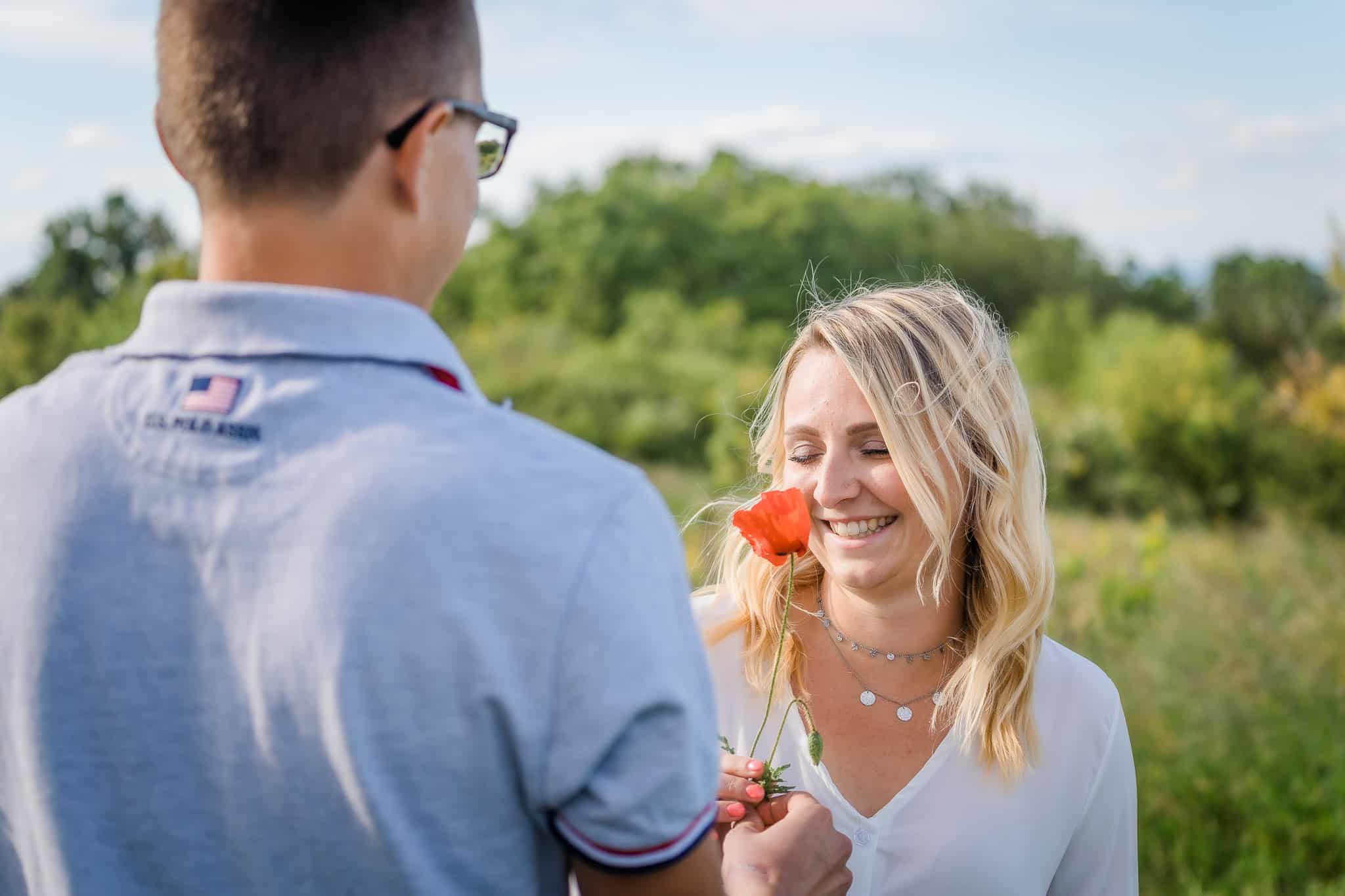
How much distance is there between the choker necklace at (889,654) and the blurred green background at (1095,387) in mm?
843

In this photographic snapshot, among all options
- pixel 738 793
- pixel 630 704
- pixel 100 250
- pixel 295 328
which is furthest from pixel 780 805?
pixel 100 250

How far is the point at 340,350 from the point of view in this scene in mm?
1116

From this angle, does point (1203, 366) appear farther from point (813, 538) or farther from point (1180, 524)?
point (813, 538)

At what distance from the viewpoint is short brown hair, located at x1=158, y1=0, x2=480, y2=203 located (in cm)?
111

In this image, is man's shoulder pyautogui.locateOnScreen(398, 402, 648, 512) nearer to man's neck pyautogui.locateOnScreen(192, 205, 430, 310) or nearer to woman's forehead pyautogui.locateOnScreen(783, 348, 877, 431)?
man's neck pyautogui.locateOnScreen(192, 205, 430, 310)

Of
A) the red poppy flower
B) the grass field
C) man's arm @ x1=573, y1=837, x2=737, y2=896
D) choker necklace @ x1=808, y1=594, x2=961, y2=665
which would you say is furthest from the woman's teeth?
the grass field

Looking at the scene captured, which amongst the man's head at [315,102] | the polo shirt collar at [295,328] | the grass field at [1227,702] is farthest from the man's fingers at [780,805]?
the grass field at [1227,702]

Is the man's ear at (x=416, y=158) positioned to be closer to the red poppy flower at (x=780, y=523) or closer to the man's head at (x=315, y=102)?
the man's head at (x=315, y=102)

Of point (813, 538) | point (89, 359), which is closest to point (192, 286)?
point (89, 359)

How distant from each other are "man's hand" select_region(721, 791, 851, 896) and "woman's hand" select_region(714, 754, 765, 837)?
0.02m

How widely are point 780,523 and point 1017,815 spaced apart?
916mm

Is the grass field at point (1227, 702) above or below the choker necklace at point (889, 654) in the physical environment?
below

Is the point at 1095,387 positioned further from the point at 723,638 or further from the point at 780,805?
the point at 780,805

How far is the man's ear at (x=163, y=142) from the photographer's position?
1205 mm
